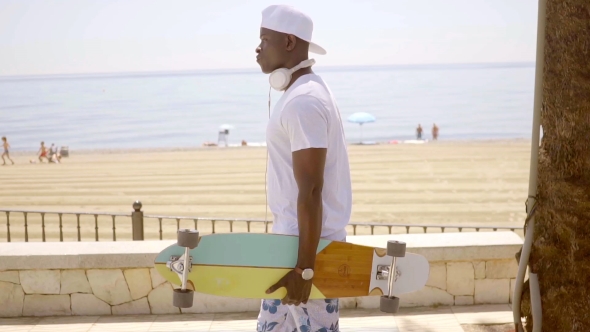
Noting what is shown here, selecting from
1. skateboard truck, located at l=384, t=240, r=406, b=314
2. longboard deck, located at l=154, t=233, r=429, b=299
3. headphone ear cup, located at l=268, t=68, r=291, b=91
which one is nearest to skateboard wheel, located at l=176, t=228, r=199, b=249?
longboard deck, located at l=154, t=233, r=429, b=299

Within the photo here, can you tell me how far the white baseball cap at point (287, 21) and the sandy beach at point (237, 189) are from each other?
1025cm

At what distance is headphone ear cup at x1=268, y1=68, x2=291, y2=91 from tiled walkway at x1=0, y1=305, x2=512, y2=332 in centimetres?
271

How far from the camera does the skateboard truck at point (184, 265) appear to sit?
2928mm

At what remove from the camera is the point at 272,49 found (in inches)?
117

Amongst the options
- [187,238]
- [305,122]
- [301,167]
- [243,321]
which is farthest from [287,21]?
[243,321]

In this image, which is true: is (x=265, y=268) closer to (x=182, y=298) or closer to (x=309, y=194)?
(x=182, y=298)

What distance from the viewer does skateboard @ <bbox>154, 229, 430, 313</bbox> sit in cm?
300

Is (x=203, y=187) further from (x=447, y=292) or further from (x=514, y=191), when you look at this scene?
(x=447, y=292)

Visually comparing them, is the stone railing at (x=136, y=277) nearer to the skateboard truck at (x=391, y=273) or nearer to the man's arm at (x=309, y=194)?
the skateboard truck at (x=391, y=273)

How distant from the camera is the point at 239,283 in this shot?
3.11 m

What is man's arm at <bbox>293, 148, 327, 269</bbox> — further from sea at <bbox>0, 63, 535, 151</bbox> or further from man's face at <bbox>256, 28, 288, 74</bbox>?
sea at <bbox>0, 63, 535, 151</bbox>

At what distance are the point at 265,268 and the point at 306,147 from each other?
628 mm

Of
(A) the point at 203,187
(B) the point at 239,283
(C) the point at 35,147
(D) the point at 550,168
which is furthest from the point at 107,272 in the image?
(C) the point at 35,147

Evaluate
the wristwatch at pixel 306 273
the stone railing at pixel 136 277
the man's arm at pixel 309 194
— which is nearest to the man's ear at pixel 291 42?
the man's arm at pixel 309 194
